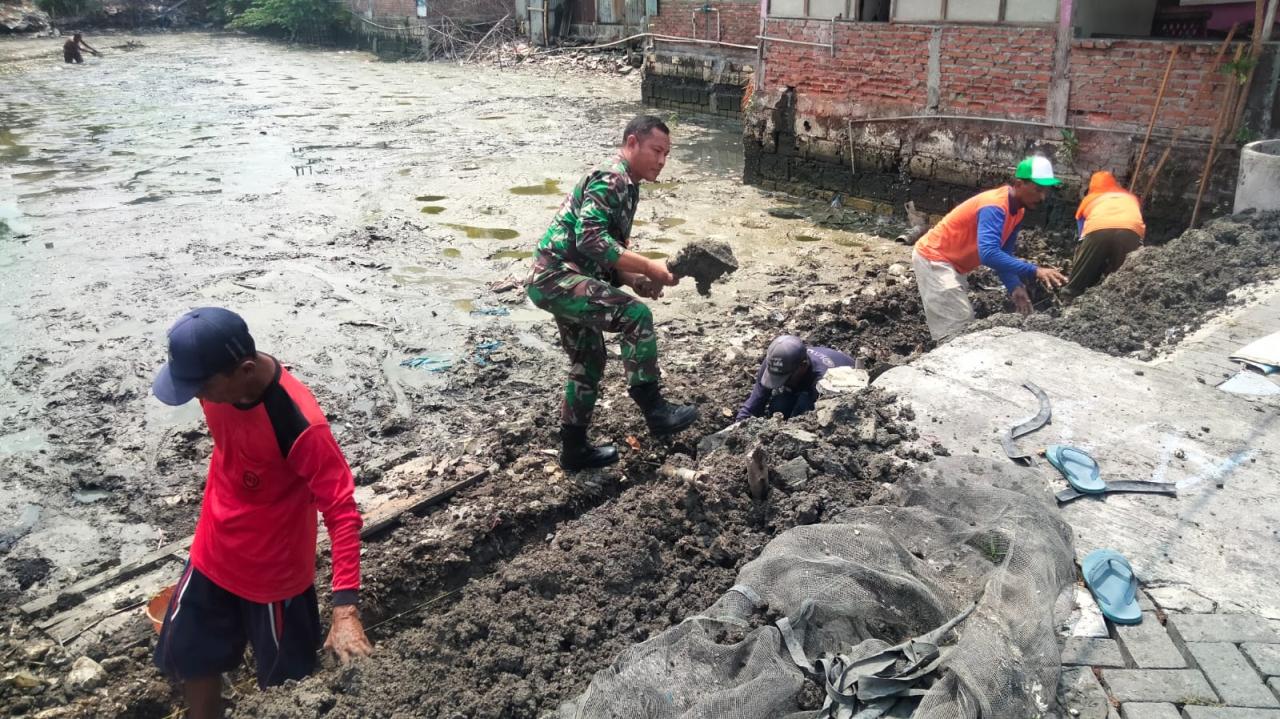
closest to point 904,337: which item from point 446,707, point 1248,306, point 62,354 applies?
point 1248,306

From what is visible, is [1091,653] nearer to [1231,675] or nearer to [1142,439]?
[1231,675]

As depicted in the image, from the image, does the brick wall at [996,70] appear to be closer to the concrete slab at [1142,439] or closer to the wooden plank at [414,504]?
the concrete slab at [1142,439]

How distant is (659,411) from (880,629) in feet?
6.56

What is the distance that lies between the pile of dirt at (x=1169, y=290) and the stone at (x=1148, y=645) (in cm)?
259

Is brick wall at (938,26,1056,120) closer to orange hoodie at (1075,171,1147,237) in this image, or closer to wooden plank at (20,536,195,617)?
orange hoodie at (1075,171,1147,237)

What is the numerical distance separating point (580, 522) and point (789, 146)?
9424 millimetres

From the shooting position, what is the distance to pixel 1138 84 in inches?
326

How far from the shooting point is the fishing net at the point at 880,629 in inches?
95.9

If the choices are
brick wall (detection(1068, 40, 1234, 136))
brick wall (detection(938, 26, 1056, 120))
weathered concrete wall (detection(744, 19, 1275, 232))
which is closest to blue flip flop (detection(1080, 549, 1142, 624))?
weathered concrete wall (detection(744, 19, 1275, 232))

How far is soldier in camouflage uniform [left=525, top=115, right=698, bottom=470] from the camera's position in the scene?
13.5 ft

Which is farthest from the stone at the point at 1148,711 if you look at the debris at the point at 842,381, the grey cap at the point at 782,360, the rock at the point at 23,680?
the rock at the point at 23,680

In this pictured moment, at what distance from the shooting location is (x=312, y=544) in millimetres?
2971

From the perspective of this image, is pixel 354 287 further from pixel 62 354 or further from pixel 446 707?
pixel 446 707

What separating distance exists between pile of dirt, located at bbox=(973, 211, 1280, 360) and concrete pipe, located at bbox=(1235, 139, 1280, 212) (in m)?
0.13
